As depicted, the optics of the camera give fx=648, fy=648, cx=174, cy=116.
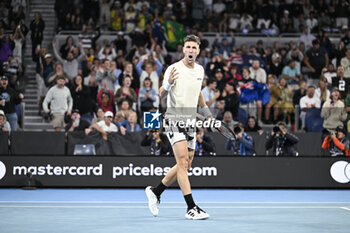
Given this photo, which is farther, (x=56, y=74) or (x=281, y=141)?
(x=56, y=74)

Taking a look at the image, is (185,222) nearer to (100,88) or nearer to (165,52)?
(100,88)

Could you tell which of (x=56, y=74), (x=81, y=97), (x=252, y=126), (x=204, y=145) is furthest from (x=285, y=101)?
(x=56, y=74)

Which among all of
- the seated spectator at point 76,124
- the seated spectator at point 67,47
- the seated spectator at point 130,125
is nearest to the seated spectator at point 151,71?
the seated spectator at point 67,47

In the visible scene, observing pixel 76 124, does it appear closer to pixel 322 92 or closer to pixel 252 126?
pixel 252 126

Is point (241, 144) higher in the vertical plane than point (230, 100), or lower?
lower

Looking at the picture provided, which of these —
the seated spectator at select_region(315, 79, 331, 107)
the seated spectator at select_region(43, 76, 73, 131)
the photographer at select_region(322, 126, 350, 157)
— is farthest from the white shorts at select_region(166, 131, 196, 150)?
the seated spectator at select_region(315, 79, 331, 107)

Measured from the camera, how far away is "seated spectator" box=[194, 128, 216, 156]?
50.2 feet

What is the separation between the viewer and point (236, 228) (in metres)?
8.84

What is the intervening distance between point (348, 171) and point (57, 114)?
23.8 ft

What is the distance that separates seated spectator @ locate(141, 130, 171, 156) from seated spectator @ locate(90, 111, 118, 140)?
0.79 m

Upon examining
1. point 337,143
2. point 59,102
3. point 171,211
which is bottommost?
point 171,211

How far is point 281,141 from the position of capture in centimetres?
1542

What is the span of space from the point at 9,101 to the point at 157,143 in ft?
13.0

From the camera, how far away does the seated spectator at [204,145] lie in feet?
50.2
